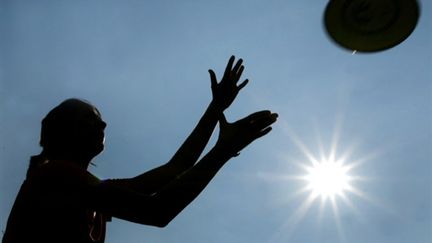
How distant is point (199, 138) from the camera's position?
594cm

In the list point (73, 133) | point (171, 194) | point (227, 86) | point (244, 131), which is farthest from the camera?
point (227, 86)

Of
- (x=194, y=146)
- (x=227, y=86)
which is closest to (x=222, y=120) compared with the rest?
(x=227, y=86)

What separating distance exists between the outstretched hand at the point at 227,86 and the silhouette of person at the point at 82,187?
924 mm

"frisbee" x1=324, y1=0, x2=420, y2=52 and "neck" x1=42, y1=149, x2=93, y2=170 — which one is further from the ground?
"frisbee" x1=324, y1=0, x2=420, y2=52

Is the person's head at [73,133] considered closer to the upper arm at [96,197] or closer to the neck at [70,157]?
the neck at [70,157]

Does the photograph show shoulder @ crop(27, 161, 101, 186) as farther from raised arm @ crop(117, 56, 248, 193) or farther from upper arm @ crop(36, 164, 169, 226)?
raised arm @ crop(117, 56, 248, 193)

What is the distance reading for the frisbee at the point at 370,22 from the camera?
284 inches

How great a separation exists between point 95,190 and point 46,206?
17.4 inches

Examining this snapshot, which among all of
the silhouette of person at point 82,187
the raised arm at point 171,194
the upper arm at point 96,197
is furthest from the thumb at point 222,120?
the upper arm at point 96,197

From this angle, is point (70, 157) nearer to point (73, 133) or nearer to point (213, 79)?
point (73, 133)

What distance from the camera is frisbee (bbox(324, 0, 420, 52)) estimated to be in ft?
23.7

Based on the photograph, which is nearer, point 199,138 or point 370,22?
point 199,138

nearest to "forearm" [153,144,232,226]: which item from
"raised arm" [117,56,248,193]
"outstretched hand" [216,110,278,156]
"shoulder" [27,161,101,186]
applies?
"outstretched hand" [216,110,278,156]

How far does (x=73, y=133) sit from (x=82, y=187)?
79cm
